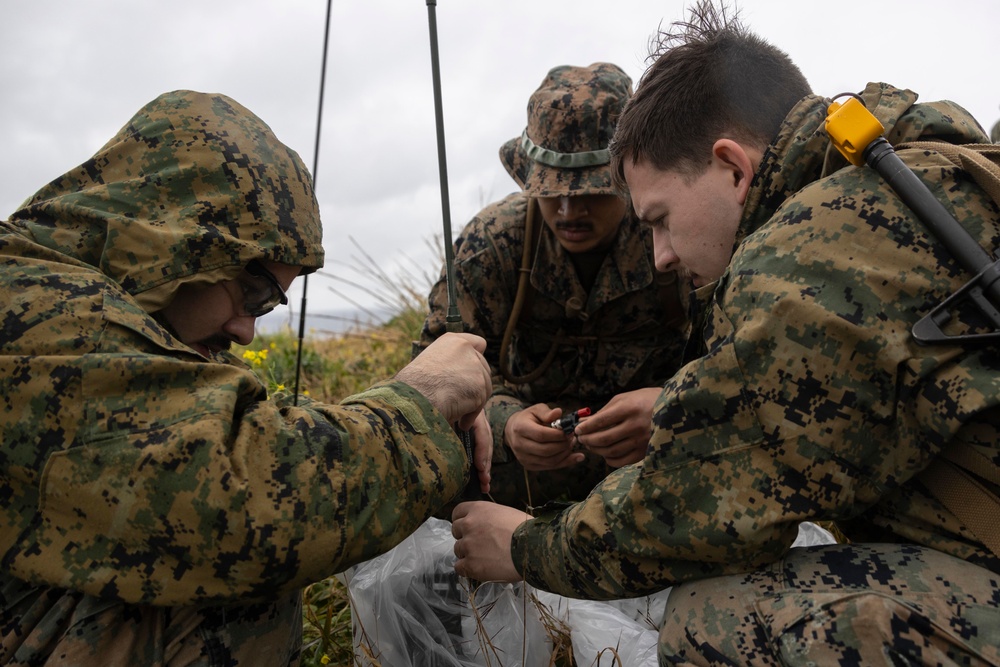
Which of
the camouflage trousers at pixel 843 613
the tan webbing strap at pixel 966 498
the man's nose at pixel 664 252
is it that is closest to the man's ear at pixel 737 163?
the man's nose at pixel 664 252

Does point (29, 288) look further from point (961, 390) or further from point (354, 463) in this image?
point (961, 390)

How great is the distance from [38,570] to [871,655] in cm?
165

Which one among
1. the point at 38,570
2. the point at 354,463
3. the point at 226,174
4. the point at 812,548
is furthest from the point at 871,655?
the point at 226,174

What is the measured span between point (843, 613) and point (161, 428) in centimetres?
139

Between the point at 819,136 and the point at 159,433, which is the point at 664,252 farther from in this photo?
the point at 159,433

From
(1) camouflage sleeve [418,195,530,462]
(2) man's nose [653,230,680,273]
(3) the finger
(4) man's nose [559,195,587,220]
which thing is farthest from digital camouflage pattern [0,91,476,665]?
(1) camouflage sleeve [418,195,530,462]

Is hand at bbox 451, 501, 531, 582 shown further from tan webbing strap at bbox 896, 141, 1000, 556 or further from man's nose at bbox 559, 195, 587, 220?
man's nose at bbox 559, 195, 587, 220

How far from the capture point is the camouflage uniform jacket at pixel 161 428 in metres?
1.67

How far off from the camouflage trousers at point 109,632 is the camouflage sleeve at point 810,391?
1005 millimetres

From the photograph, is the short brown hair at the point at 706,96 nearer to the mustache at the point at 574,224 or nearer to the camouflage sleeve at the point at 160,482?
the mustache at the point at 574,224

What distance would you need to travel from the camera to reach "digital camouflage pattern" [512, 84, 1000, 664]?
5.33 feet

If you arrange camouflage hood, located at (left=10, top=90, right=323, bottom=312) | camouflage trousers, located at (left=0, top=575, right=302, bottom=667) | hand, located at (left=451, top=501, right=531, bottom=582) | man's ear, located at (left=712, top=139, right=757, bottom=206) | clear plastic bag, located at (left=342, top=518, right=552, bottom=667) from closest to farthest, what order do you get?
camouflage trousers, located at (left=0, top=575, right=302, bottom=667), camouflage hood, located at (left=10, top=90, right=323, bottom=312), man's ear, located at (left=712, top=139, right=757, bottom=206), hand, located at (left=451, top=501, right=531, bottom=582), clear plastic bag, located at (left=342, top=518, right=552, bottom=667)

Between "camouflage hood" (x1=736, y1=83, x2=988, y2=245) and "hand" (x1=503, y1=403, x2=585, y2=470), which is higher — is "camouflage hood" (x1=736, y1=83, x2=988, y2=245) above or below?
above

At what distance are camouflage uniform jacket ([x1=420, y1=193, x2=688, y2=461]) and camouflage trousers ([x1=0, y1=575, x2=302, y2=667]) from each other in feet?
5.94
